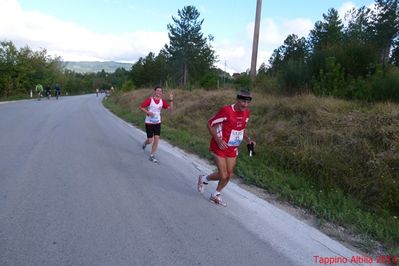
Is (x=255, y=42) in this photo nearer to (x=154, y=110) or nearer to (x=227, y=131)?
(x=154, y=110)

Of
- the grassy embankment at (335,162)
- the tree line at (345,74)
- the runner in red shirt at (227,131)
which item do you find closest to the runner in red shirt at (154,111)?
the grassy embankment at (335,162)

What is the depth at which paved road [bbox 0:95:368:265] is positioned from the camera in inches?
155

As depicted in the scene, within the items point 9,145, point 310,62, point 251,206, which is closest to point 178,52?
point 310,62

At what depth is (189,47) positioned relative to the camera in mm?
60438

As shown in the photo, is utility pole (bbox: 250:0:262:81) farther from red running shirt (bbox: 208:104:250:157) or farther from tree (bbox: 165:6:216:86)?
tree (bbox: 165:6:216:86)

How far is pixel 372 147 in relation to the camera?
785cm

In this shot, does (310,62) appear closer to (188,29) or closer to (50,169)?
(50,169)

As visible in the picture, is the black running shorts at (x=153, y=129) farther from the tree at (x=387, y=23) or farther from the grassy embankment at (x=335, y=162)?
the tree at (x=387, y=23)

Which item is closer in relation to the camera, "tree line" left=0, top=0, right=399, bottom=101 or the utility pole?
"tree line" left=0, top=0, right=399, bottom=101

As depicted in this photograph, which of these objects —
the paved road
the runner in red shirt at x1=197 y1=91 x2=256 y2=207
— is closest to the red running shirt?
the runner in red shirt at x1=197 y1=91 x2=256 y2=207

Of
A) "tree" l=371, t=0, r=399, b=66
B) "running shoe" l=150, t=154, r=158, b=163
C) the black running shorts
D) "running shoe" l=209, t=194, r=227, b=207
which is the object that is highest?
"tree" l=371, t=0, r=399, b=66

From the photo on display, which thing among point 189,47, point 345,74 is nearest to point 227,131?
point 345,74

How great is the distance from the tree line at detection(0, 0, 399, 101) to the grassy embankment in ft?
5.62

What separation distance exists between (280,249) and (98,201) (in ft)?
8.93
